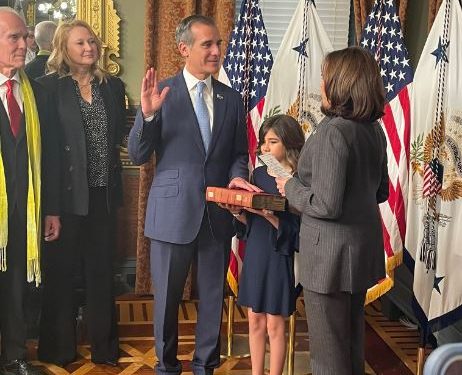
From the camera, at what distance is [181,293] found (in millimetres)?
2889

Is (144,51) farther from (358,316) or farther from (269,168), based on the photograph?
(358,316)

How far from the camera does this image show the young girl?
2.61 meters

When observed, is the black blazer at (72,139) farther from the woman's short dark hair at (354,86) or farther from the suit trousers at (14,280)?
the woman's short dark hair at (354,86)

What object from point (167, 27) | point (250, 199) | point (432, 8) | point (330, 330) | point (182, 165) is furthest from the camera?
point (167, 27)

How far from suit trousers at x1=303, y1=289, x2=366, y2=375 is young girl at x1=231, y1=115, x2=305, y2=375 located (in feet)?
1.29

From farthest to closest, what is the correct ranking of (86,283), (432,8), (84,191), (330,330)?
(432,8), (86,283), (84,191), (330,330)

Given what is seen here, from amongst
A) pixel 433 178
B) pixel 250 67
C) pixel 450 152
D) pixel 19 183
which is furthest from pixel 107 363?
pixel 450 152

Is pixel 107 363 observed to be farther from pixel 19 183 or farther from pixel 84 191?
pixel 19 183

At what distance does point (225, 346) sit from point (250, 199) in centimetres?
127

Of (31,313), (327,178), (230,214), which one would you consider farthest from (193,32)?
(31,313)

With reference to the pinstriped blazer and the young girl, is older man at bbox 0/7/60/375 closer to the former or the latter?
the young girl

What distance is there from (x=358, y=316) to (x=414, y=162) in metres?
1.12

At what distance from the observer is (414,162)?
3199 mm

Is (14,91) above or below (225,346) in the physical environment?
above
